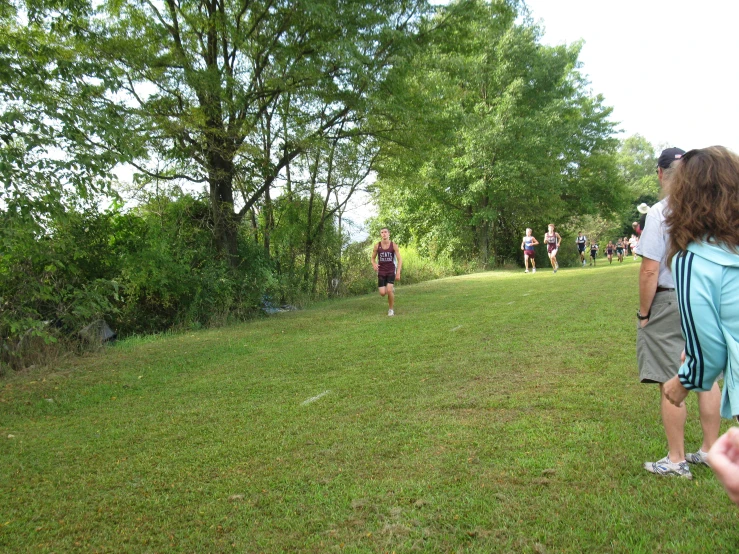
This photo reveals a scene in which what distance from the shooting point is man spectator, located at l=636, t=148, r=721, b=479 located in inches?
137

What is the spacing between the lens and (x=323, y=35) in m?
11.8

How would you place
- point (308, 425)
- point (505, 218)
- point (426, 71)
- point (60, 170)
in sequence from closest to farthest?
1. point (308, 425)
2. point (60, 170)
3. point (426, 71)
4. point (505, 218)

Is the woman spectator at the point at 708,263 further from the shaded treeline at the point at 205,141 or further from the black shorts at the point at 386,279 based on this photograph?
the black shorts at the point at 386,279

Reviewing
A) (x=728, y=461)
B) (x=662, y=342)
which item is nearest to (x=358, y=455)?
(x=662, y=342)

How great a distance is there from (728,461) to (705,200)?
108 centimetres

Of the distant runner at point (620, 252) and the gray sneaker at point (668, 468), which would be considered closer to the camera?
the gray sneaker at point (668, 468)

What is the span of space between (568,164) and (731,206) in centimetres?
3403

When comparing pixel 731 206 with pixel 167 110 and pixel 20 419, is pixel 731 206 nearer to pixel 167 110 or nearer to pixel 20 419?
pixel 20 419

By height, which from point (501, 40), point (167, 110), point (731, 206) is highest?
point (501, 40)

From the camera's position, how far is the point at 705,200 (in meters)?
2.07

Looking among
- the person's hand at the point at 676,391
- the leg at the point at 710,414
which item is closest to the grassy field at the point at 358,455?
the leg at the point at 710,414

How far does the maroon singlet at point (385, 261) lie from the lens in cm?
1197

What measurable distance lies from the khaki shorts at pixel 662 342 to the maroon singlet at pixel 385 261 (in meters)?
8.39

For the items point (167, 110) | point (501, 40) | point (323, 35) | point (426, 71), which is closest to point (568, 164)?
point (501, 40)
